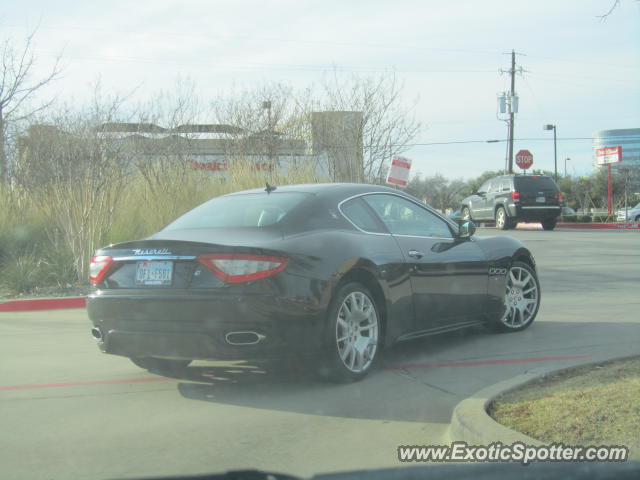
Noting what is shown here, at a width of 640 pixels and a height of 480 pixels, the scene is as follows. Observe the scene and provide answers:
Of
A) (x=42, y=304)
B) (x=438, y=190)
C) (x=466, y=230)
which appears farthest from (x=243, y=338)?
(x=438, y=190)

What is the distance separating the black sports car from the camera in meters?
5.11

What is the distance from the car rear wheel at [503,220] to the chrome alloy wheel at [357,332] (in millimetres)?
21648

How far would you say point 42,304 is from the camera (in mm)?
10672

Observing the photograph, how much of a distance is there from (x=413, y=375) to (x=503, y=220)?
21.8m

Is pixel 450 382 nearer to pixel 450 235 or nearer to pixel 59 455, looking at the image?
pixel 450 235

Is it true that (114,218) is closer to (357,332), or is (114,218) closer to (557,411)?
(357,332)

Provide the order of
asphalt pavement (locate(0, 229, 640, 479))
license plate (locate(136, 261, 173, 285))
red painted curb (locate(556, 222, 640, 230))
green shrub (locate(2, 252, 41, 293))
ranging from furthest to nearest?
red painted curb (locate(556, 222, 640, 230))
green shrub (locate(2, 252, 41, 293))
license plate (locate(136, 261, 173, 285))
asphalt pavement (locate(0, 229, 640, 479))

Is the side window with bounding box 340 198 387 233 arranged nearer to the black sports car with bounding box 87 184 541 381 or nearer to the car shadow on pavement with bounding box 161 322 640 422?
the black sports car with bounding box 87 184 541 381

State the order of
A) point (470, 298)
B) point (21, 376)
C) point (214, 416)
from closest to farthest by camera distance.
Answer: point (214, 416), point (21, 376), point (470, 298)

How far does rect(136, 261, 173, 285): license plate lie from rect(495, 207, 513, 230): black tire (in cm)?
2262

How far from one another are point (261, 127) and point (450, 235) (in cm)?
2355

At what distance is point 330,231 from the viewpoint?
5.78 meters

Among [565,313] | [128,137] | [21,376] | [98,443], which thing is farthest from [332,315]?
[128,137]

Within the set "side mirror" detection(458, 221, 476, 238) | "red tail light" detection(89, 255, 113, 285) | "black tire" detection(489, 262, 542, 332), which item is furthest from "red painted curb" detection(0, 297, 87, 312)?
"black tire" detection(489, 262, 542, 332)
